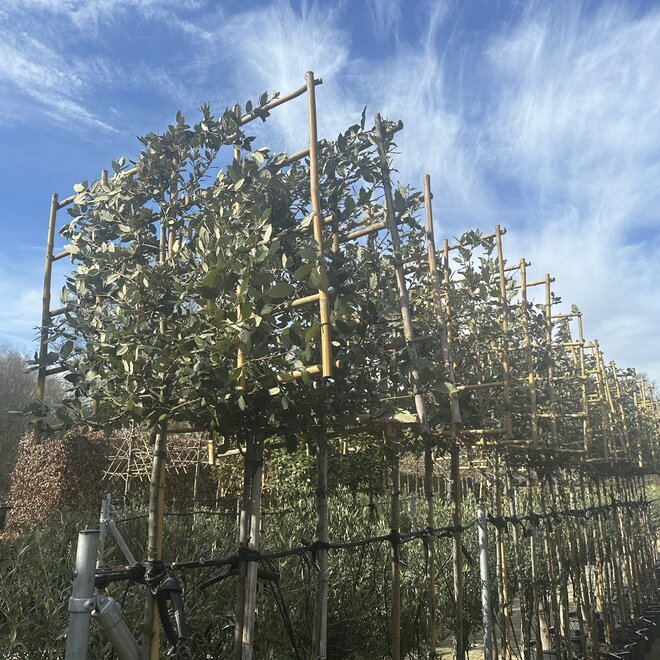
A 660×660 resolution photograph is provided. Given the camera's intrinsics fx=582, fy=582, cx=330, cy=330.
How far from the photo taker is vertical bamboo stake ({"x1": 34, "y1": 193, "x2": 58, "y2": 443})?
2640mm

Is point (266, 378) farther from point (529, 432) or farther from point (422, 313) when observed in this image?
point (529, 432)

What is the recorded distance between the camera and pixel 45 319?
286 cm

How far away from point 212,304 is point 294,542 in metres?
3.99

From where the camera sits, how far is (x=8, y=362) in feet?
101

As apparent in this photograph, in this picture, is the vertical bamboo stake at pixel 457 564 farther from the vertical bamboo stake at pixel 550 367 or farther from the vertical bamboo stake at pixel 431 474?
the vertical bamboo stake at pixel 550 367

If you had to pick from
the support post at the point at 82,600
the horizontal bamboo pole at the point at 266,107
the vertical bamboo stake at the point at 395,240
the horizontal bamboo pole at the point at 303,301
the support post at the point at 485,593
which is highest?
the horizontal bamboo pole at the point at 266,107

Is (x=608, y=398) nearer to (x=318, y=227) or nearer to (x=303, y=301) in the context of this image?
(x=318, y=227)

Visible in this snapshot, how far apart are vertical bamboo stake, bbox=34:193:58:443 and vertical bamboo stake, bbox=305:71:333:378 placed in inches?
53.2

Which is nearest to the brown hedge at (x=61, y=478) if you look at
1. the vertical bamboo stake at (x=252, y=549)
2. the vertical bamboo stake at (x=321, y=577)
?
the vertical bamboo stake at (x=321, y=577)

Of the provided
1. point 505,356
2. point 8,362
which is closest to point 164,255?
point 505,356

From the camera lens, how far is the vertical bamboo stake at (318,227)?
7.27 feet

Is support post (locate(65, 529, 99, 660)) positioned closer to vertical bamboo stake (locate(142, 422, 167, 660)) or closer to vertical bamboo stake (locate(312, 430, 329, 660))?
vertical bamboo stake (locate(142, 422, 167, 660))

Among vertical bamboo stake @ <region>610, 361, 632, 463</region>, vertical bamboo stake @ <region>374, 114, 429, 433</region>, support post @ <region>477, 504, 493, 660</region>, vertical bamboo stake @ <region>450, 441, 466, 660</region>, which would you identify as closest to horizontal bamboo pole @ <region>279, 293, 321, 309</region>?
vertical bamboo stake @ <region>374, 114, 429, 433</region>

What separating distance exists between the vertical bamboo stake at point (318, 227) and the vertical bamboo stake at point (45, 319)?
1.35m
